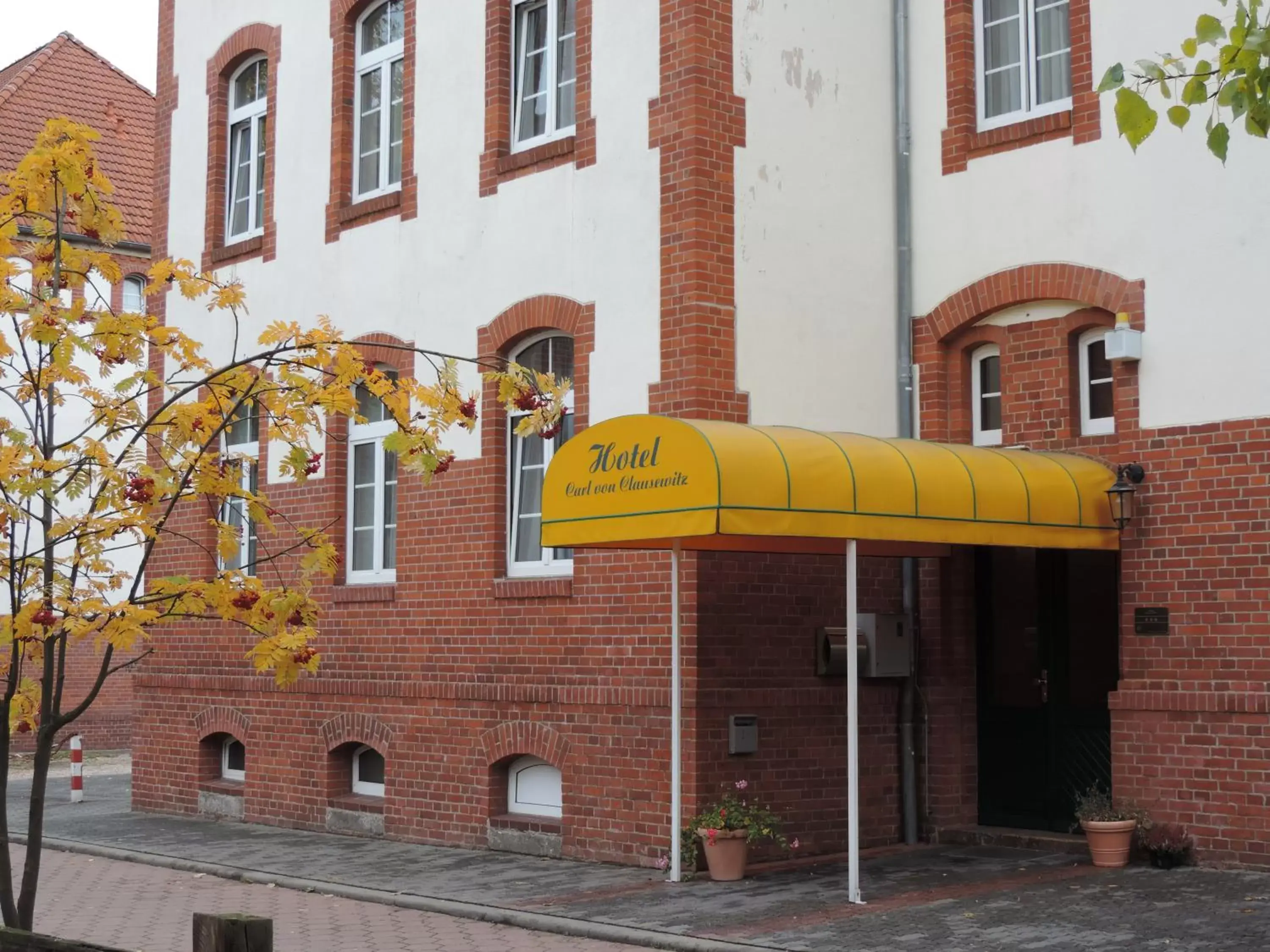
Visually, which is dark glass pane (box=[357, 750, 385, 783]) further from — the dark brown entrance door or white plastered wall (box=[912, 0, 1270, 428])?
white plastered wall (box=[912, 0, 1270, 428])

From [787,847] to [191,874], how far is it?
4706mm

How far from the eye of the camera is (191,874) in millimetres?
13523

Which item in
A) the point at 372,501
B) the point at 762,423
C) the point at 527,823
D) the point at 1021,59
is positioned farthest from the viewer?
the point at 372,501

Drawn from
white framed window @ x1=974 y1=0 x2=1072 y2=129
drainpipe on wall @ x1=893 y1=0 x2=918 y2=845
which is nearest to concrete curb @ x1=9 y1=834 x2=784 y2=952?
drainpipe on wall @ x1=893 y1=0 x2=918 y2=845

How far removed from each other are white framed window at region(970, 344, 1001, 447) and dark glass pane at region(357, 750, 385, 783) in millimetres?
6079

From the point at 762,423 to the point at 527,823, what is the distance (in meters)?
3.76

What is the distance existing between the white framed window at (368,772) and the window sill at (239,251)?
516 cm

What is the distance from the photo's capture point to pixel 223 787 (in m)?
17.4

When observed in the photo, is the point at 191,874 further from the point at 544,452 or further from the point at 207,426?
the point at 207,426

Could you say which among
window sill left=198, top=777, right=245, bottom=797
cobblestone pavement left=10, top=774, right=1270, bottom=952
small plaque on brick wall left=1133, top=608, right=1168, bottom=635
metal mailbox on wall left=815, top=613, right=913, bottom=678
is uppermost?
small plaque on brick wall left=1133, top=608, right=1168, bottom=635

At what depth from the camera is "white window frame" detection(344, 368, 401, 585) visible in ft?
51.8

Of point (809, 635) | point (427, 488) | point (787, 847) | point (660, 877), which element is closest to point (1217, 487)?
point (809, 635)

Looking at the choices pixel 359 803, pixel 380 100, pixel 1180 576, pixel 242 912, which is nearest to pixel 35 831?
pixel 242 912

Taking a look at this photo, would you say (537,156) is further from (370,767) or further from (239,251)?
(370,767)
